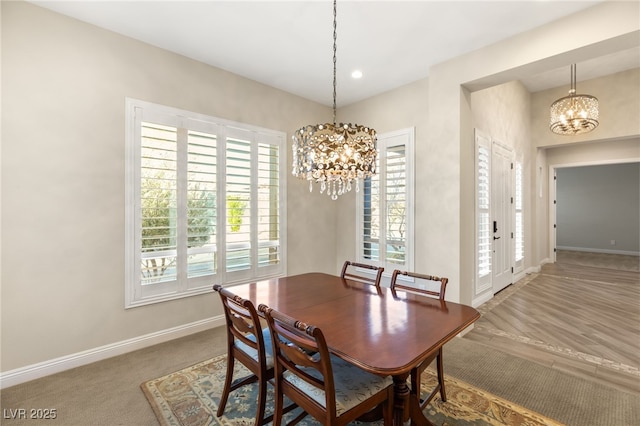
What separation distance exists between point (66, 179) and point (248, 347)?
2.14m

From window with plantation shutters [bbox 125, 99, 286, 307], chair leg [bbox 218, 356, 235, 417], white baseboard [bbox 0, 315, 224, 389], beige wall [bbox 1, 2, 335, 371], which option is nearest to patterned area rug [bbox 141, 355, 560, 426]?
chair leg [bbox 218, 356, 235, 417]

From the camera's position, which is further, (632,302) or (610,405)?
(632,302)

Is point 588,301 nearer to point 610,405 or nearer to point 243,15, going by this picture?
point 610,405

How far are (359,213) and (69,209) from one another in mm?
3408

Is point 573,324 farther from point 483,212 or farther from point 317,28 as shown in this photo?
point 317,28

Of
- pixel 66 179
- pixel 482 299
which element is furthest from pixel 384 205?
pixel 66 179

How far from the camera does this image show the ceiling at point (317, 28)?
235cm

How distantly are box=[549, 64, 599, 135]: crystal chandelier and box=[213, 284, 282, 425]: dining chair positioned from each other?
17.3 ft

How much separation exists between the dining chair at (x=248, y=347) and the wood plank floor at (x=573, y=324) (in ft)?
7.92

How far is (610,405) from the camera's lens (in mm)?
1999

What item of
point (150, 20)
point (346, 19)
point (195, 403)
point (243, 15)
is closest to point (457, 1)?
point (346, 19)

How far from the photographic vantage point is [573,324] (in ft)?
11.0

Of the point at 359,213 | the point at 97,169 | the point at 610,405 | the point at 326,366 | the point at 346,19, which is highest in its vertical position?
the point at 346,19

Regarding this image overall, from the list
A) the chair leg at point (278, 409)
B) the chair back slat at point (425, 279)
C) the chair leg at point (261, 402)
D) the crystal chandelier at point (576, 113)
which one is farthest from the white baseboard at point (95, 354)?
the crystal chandelier at point (576, 113)
